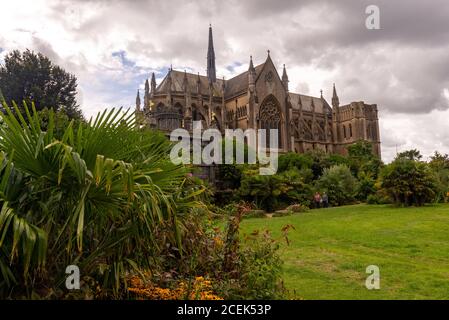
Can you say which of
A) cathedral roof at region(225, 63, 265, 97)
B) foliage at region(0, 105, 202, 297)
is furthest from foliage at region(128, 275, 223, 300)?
cathedral roof at region(225, 63, 265, 97)

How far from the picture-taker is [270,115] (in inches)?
2272

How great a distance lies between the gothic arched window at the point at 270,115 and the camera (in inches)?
2229

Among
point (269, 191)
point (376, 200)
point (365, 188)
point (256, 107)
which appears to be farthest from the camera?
point (256, 107)

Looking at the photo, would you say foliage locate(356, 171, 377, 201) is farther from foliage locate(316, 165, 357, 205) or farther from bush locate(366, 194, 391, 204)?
bush locate(366, 194, 391, 204)

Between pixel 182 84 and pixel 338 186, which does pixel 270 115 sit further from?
pixel 338 186

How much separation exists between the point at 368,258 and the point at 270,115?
5030 cm

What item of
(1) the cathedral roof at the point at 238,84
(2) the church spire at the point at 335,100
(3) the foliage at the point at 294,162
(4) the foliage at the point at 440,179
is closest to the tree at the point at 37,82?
→ (3) the foliage at the point at 294,162

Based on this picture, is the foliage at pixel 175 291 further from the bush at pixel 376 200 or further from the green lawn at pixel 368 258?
the bush at pixel 376 200

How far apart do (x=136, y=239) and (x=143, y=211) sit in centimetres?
38

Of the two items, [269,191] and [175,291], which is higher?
[269,191]

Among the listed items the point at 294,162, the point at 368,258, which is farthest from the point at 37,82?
the point at 368,258

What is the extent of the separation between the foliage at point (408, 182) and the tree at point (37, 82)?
1845cm

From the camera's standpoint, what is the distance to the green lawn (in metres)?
6.02
